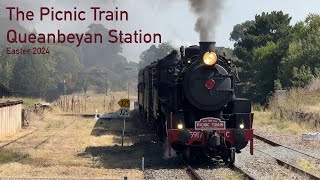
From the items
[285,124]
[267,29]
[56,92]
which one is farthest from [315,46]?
[56,92]

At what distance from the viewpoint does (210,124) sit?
14453 millimetres

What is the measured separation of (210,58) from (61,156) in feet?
23.2

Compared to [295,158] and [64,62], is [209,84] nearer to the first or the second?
[295,158]

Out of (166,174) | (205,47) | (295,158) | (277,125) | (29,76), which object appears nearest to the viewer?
(166,174)

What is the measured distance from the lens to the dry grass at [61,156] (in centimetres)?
1394

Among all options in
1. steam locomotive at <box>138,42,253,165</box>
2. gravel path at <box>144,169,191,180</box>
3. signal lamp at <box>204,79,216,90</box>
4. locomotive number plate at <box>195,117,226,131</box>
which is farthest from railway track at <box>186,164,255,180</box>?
signal lamp at <box>204,79,216,90</box>

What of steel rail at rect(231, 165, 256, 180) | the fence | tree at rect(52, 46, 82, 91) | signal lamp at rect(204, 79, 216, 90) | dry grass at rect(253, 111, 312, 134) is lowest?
steel rail at rect(231, 165, 256, 180)

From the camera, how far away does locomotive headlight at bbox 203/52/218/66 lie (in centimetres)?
1441

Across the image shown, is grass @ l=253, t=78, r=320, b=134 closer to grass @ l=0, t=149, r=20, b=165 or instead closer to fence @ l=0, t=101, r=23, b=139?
grass @ l=0, t=149, r=20, b=165

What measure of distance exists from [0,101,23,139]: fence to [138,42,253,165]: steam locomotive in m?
12.4

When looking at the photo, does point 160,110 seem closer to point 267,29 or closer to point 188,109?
point 188,109

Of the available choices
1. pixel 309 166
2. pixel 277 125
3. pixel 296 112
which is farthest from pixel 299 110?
pixel 309 166

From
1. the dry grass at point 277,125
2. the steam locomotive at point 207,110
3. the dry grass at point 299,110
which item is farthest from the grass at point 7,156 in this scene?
the dry grass at point 299,110

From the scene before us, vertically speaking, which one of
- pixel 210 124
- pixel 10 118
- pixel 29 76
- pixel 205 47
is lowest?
pixel 10 118
